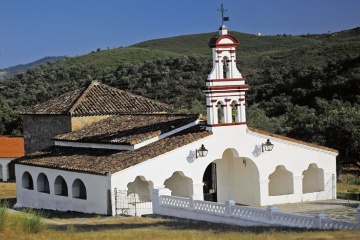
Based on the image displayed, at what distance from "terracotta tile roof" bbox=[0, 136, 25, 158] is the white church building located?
17.1 meters

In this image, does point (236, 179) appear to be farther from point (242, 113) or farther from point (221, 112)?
point (221, 112)

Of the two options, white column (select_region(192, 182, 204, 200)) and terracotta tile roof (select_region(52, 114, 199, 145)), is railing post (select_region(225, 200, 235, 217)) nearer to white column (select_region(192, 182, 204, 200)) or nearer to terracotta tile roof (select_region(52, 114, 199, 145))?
white column (select_region(192, 182, 204, 200))

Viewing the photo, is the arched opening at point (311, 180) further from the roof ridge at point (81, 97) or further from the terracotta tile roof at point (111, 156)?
the roof ridge at point (81, 97)

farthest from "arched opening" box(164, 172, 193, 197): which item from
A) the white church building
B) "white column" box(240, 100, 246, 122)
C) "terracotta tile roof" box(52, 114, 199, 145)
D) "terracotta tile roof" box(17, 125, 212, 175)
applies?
"white column" box(240, 100, 246, 122)

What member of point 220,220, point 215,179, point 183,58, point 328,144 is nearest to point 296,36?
point 183,58

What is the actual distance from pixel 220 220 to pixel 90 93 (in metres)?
15.6

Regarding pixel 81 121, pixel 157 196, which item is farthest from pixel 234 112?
pixel 81 121

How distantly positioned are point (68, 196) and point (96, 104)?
7.84 m

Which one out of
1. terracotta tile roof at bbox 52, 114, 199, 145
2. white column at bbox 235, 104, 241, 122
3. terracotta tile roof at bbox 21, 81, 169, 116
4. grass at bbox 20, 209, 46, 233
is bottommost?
grass at bbox 20, 209, 46, 233

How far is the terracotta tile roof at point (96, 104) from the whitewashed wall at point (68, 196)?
4.15m

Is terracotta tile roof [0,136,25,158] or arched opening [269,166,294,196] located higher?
terracotta tile roof [0,136,25,158]

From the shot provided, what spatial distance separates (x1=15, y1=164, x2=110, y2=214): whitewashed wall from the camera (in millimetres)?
28469

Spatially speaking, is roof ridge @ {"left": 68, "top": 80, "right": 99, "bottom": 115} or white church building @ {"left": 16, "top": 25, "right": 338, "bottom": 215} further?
roof ridge @ {"left": 68, "top": 80, "right": 99, "bottom": 115}

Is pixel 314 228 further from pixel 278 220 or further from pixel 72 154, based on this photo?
pixel 72 154
